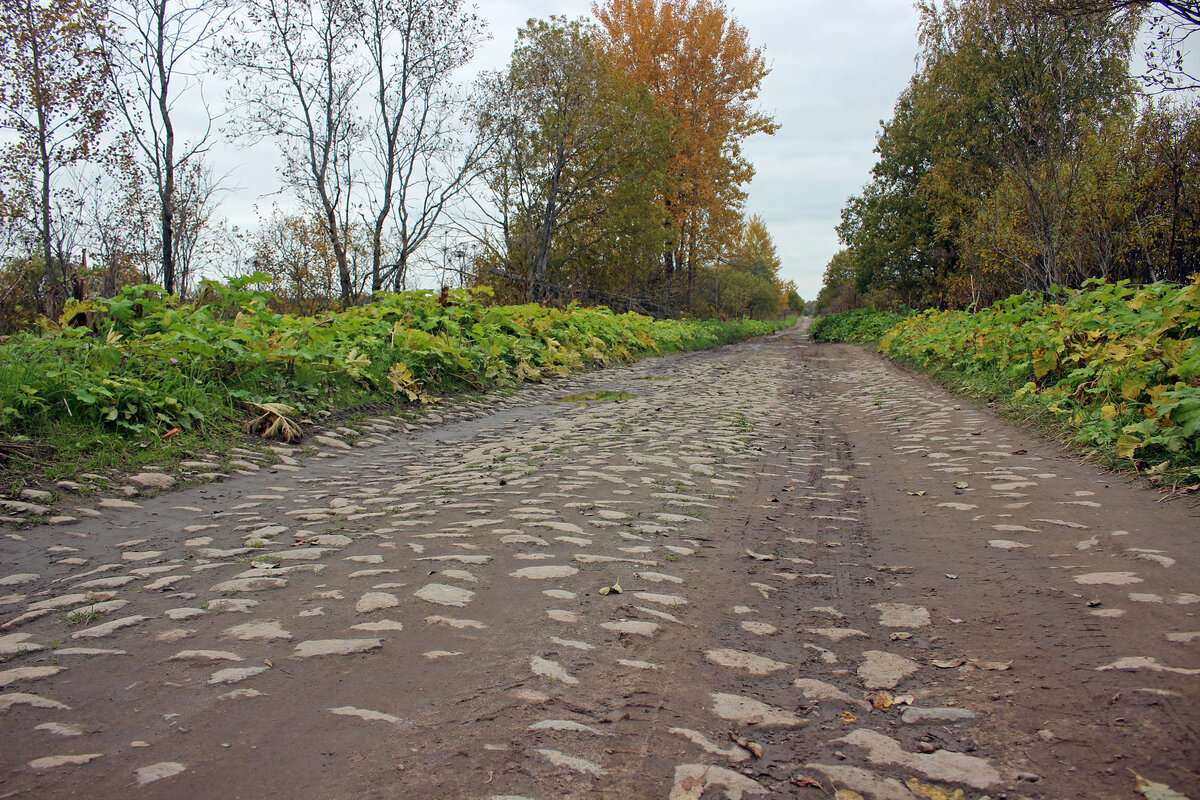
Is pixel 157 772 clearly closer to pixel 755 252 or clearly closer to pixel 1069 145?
pixel 1069 145

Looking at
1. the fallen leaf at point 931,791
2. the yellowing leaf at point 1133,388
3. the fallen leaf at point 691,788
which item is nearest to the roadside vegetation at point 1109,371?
the yellowing leaf at point 1133,388

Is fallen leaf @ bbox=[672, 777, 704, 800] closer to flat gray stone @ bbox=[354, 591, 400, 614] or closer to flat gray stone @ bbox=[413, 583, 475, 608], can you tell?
flat gray stone @ bbox=[413, 583, 475, 608]

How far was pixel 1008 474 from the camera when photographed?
13.9ft

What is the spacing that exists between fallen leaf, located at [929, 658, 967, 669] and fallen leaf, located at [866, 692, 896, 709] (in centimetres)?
26

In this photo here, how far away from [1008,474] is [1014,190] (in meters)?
12.5

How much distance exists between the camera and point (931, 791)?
4.90 ft

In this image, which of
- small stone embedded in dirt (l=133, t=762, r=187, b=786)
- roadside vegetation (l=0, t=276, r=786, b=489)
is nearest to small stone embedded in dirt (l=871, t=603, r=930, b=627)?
small stone embedded in dirt (l=133, t=762, r=187, b=786)

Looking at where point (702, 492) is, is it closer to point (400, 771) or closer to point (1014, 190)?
point (400, 771)

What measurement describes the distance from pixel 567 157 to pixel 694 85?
37.0ft

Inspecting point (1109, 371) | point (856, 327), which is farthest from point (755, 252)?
point (1109, 371)

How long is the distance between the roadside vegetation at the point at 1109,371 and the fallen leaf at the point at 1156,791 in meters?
2.87

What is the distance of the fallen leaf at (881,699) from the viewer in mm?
1869

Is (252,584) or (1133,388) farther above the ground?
(1133,388)

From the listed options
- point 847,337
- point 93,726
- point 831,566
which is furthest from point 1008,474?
point 847,337
